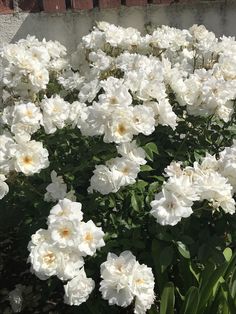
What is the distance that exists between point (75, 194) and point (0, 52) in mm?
1047

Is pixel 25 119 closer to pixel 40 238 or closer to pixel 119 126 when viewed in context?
pixel 119 126

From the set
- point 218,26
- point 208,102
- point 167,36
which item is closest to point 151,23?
point 218,26

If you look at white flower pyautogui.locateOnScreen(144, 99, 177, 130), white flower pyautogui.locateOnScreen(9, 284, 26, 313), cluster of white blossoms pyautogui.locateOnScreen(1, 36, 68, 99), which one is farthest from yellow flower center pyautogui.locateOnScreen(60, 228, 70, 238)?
white flower pyautogui.locateOnScreen(9, 284, 26, 313)

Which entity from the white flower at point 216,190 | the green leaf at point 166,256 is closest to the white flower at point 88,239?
the green leaf at point 166,256

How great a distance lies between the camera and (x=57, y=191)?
8.04ft

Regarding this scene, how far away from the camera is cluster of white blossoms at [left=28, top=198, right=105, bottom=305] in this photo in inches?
80.7

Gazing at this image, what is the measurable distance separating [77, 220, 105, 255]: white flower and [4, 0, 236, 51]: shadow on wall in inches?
96.1

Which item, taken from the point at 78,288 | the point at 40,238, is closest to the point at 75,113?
the point at 40,238

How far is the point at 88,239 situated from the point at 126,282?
0.21 meters

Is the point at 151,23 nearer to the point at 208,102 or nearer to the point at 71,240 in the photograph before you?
the point at 208,102

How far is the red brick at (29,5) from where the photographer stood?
416 centimetres

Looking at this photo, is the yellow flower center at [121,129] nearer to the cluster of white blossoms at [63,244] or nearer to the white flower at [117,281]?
the cluster of white blossoms at [63,244]

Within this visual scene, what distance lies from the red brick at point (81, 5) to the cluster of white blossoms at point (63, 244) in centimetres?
243

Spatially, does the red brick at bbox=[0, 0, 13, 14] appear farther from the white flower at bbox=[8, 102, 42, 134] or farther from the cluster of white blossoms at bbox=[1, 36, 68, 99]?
the white flower at bbox=[8, 102, 42, 134]
